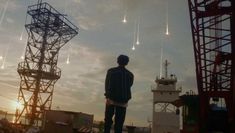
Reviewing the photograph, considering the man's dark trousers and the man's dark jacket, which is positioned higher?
the man's dark jacket

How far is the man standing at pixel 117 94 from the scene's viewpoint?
713 centimetres

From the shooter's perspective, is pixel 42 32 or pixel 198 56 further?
pixel 42 32

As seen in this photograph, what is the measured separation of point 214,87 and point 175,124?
37.8 m

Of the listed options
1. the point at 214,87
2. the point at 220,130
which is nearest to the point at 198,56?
the point at 214,87

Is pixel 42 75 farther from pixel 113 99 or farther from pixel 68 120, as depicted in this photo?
pixel 113 99

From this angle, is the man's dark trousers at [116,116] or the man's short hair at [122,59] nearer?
the man's dark trousers at [116,116]

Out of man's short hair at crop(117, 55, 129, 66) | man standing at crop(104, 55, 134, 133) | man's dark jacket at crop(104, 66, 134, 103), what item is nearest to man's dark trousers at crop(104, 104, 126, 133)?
man standing at crop(104, 55, 134, 133)

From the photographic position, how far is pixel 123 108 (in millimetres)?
7188

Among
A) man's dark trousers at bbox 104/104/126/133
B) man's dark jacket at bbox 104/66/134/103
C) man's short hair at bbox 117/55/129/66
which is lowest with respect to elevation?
man's dark trousers at bbox 104/104/126/133

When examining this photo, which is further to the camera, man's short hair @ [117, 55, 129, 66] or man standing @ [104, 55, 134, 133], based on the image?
man's short hair @ [117, 55, 129, 66]

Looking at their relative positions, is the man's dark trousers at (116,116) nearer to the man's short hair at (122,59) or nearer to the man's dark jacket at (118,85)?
the man's dark jacket at (118,85)

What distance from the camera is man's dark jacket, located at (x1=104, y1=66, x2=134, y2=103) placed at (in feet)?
23.5

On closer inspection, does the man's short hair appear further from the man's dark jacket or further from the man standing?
the man's dark jacket

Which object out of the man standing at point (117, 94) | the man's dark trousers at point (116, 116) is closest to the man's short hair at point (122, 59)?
the man standing at point (117, 94)
